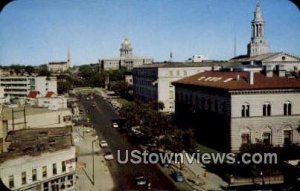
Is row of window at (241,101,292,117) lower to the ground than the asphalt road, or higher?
higher

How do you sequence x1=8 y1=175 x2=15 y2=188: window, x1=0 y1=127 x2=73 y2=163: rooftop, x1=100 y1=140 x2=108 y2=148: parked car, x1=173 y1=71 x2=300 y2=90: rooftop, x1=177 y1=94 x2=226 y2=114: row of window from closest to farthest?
x1=8 y1=175 x2=15 y2=188: window → x1=0 y1=127 x2=73 y2=163: rooftop → x1=173 y1=71 x2=300 y2=90: rooftop → x1=177 y1=94 x2=226 y2=114: row of window → x1=100 y1=140 x2=108 y2=148: parked car

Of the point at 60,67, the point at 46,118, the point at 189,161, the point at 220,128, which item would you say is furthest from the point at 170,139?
the point at 60,67

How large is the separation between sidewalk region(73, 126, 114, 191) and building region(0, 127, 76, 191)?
1483mm

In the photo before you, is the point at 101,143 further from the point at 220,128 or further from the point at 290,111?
the point at 290,111

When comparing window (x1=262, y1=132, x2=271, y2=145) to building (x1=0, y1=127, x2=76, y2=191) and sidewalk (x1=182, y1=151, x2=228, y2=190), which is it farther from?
building (x1=0, y1=127, x2=76, y2=191)

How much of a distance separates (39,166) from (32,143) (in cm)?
226

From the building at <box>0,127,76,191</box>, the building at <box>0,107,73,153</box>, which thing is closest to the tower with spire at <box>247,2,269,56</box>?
the building at <box>0,107,73,153</box>

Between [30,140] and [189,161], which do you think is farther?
[189,161]

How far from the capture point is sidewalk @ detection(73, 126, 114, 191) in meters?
13.2

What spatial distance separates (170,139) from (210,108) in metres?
4.90

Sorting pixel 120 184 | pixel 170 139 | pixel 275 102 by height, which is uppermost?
pixel 275 102

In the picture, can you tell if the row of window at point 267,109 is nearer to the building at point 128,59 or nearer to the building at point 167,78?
the building at point 167,78

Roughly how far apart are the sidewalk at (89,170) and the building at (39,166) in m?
1.48

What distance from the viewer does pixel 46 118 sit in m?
18.8
